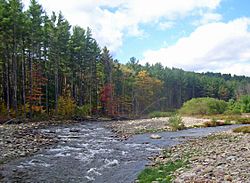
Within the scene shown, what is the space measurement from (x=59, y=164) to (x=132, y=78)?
6582 cm

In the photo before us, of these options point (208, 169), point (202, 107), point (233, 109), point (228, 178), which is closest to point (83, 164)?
point (208, 169)

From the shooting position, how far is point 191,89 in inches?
4651

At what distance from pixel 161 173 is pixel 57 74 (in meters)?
A: 41.1

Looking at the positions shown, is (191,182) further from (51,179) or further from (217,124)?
(217,124)

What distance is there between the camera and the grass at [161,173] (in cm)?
1128

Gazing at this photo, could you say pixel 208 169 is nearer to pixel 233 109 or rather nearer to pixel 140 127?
pixel 140 127

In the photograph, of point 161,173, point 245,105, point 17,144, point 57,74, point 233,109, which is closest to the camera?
point 161,173

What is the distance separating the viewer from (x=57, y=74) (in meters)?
50.8

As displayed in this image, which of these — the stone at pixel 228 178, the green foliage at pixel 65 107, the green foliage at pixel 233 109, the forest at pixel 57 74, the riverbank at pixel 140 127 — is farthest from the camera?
the green foliage at pixel 233 109

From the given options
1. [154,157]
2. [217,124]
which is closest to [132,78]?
[217,124]

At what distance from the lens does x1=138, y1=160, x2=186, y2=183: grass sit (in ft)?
37.0

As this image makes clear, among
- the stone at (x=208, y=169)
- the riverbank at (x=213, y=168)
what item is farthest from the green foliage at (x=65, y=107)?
the stone at (x=208, y=169)

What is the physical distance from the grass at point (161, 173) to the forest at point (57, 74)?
2748 centimetres

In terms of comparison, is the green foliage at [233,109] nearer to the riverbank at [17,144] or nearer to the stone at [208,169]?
the riverbank at [17,144]
